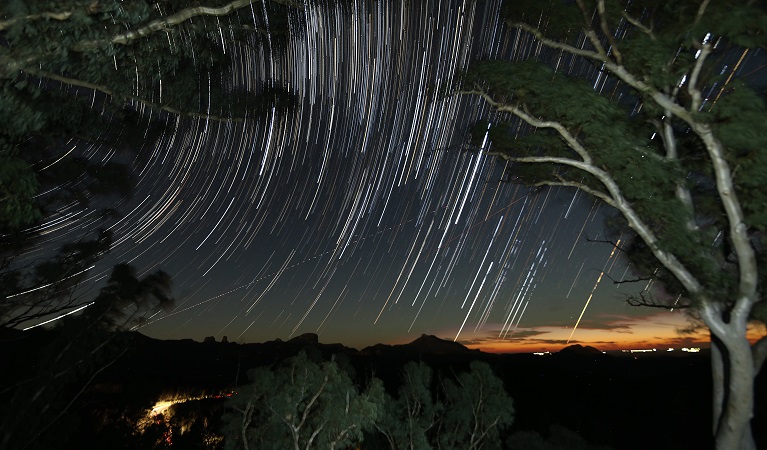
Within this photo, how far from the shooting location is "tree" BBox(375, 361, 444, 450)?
1479cm

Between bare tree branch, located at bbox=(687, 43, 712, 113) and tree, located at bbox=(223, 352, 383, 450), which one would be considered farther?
tree, located at bbox=(223, 352, 383, 450)

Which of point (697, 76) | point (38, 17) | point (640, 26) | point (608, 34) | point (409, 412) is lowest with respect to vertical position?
point (409, 412)

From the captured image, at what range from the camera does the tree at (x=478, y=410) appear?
588 inches

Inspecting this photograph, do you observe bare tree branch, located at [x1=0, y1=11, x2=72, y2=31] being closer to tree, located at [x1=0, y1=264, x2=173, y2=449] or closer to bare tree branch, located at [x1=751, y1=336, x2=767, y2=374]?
tree, located at [x1=0, y1=264, x2=173, y2=449]

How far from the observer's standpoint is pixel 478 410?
15047mm

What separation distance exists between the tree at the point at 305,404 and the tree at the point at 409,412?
3931mm

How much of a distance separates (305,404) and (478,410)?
19.4 feet

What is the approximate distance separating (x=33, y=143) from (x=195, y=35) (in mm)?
3882

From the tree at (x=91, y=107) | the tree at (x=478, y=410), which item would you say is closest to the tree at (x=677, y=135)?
the tree at (x=91, y=107)

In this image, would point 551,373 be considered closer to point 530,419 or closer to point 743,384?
point 530,419

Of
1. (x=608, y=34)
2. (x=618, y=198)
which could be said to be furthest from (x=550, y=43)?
(x=618, y=198)

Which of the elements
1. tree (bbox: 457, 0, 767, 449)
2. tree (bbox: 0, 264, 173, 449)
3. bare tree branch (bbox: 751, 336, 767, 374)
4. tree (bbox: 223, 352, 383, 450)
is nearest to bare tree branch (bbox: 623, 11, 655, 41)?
tree (bbox: 457, 0, 767, 449)

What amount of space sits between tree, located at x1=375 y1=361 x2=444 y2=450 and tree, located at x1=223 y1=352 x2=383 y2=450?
393 centimetres

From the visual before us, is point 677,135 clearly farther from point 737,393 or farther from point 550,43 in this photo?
point 737,393
